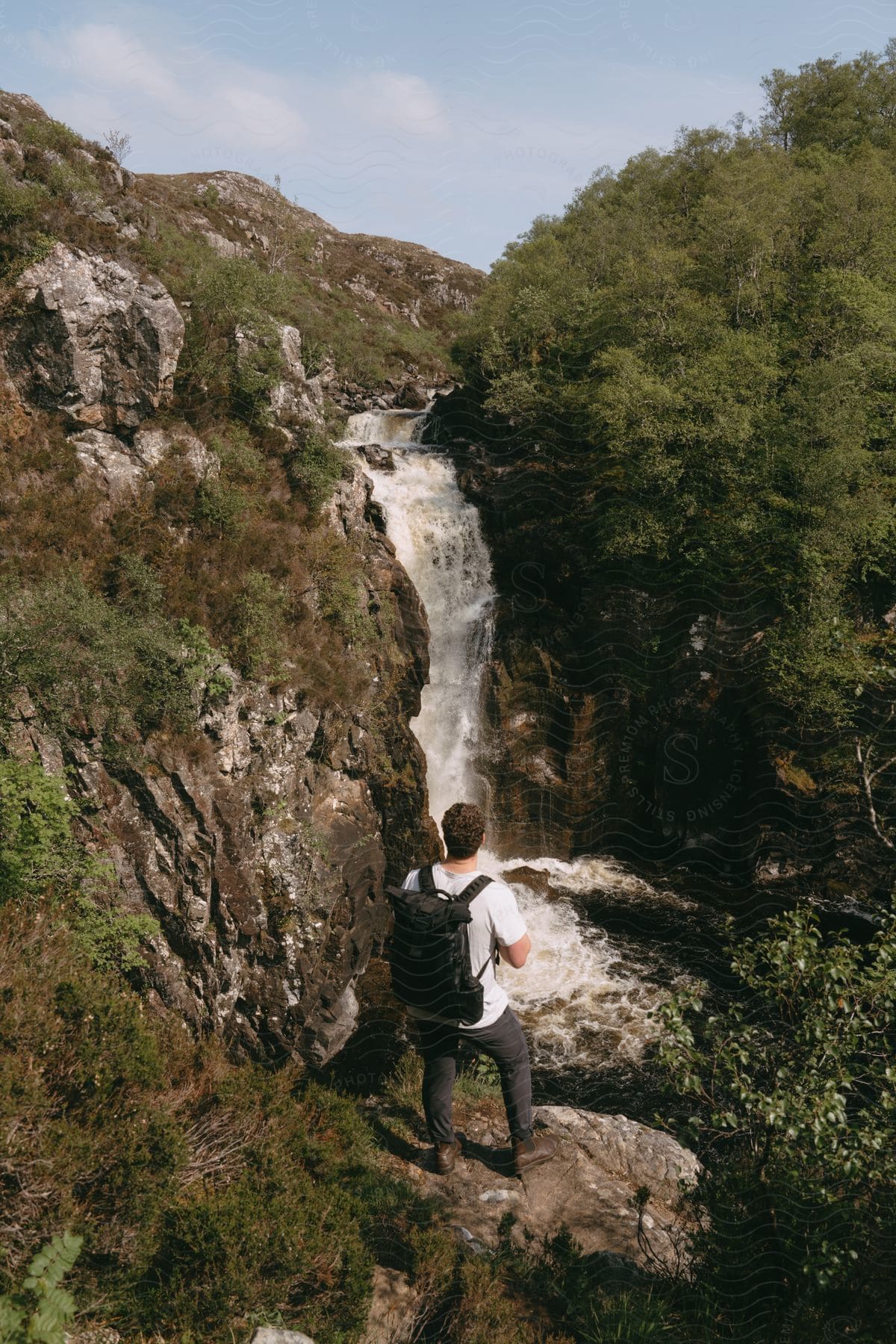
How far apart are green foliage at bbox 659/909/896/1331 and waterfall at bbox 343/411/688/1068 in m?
7.42

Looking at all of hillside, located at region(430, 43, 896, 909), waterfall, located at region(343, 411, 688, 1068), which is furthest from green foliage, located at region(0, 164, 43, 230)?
hillside, located at region(430, 43, 896, 909)

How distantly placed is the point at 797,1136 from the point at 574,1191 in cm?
249

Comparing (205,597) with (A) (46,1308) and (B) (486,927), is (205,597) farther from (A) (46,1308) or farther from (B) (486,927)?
(A) (46,1308)

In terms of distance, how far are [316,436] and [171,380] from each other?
8.76ft

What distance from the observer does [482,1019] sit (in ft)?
14.0

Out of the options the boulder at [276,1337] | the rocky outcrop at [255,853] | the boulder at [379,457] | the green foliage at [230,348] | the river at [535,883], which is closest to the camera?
the boulder at [276,1337]

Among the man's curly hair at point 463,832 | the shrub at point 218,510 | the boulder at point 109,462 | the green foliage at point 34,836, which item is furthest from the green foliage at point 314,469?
the man's curly hair at point 463,832

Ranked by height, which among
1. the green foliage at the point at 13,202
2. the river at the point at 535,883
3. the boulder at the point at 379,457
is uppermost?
the green foliage at the point at 13,202

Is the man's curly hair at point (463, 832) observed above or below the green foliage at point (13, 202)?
below

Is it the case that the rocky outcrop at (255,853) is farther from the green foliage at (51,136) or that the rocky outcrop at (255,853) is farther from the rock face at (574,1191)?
the green foliage at (51,136)

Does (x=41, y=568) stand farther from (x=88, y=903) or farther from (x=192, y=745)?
(x=88, y=903)

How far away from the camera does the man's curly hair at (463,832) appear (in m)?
4.30

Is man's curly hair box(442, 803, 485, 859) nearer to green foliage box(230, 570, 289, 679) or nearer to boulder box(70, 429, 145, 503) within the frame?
green foliage box(230, 570, 289, 679)

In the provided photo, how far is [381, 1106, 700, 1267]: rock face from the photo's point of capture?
4.79 m
